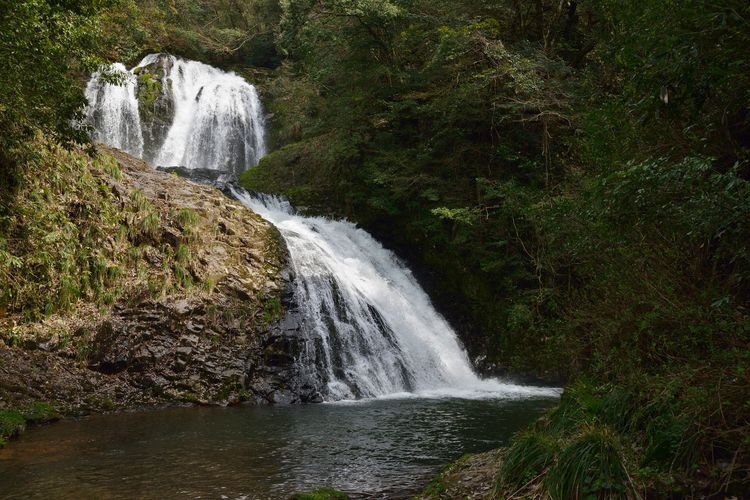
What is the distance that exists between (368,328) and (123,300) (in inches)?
218

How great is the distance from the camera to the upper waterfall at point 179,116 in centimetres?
2258

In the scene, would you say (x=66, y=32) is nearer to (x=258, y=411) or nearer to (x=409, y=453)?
(x=258, y=411)

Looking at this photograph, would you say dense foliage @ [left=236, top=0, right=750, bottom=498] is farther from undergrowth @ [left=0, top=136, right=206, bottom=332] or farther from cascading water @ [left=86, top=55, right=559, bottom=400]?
undergrowth @ [left=0, top=136, right=206, bottom=332]

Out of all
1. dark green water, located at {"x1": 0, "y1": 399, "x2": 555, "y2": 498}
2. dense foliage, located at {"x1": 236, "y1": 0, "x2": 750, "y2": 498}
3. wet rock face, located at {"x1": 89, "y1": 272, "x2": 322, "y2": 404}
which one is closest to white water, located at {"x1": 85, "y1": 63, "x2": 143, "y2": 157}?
dense foliage, located at {"x1": 236, "y1": 0, "x2": 750, "y2": 498}

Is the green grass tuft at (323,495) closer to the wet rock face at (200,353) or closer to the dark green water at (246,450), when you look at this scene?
the dark green water at (246,450)

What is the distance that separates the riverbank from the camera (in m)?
9.76

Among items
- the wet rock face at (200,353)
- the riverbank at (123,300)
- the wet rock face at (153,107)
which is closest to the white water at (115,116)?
the wet rock face at (153,107)

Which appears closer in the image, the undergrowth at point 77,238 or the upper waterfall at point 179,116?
the undergrowth at point 77,238

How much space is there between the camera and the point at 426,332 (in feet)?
51.5

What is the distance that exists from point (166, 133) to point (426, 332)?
48.1 feet

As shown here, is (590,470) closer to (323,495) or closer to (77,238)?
(323,495)

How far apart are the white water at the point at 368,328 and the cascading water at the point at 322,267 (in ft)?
0.10

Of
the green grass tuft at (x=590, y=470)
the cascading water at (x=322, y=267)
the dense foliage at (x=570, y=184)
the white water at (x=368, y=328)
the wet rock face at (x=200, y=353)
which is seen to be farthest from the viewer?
the cascading water at (x=322, y=267)

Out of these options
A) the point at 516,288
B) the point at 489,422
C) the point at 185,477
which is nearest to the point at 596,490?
the point at 185,477
